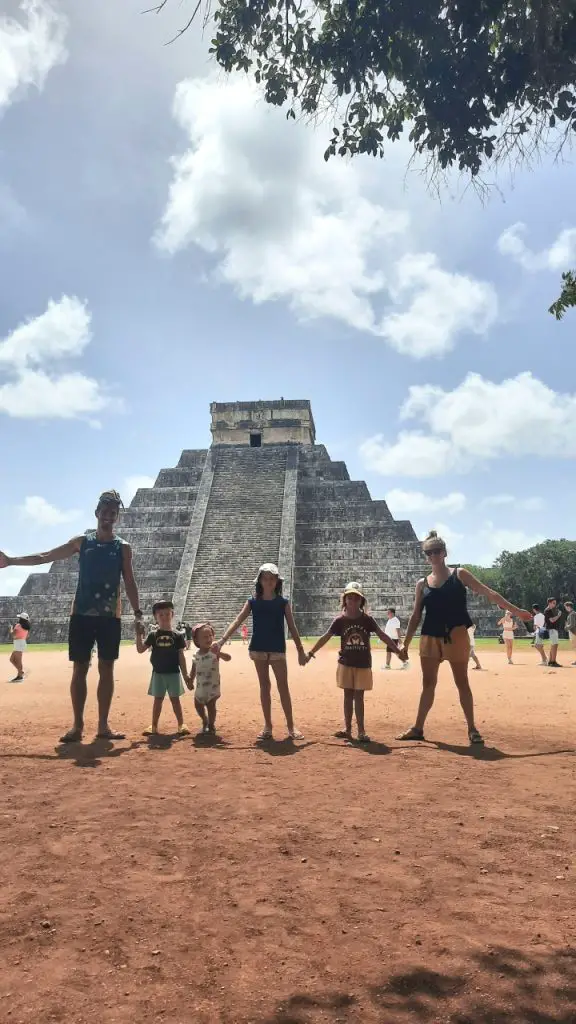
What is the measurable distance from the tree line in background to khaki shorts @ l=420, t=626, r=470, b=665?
3232 centimetres

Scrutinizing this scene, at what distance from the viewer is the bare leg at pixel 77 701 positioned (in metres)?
5.64

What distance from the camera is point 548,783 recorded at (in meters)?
4.34

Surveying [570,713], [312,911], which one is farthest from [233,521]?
[312,911]

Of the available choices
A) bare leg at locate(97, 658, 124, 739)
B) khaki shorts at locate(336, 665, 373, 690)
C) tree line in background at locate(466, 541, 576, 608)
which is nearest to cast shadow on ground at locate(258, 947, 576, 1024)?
khaki shorts at locate(336, 665, 373, 690)

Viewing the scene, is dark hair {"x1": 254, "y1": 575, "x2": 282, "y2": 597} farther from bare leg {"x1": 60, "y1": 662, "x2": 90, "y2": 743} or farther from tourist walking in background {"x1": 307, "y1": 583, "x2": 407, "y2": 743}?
bare leg {"x1": 60, "y1": 662, "x2": 90, "y2": 743}

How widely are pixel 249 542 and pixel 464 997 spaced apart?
2861 centimetres

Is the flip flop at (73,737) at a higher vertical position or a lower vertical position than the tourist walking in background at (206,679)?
lower

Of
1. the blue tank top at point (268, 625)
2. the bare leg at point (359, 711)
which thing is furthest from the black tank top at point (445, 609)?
the blue tank top at point (268, 625)

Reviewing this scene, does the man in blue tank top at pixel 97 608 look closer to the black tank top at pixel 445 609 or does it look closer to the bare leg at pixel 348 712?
the bare leg at pixel 348 712

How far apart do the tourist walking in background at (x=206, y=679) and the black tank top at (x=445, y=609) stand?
76.9 inches

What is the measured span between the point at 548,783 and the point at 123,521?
29745mm

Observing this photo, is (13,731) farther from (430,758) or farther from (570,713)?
(570,713)

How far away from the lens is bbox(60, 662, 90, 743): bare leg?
18.5 ft

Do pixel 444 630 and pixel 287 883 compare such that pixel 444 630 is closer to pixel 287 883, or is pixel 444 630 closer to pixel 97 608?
pixel 97 608
